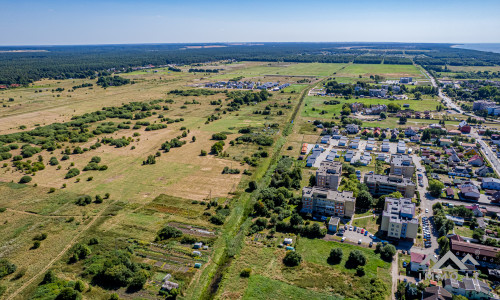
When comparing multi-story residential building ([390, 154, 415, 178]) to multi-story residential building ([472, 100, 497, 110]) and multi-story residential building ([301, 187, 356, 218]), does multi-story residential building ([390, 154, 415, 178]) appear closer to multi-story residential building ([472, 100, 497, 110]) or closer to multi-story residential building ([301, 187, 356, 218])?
multi-story residential building ([301, 187, 356, 218])

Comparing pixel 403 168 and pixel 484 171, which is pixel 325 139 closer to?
pixel 403 168

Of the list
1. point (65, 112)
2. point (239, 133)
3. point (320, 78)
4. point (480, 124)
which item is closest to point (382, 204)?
point (239, 133)

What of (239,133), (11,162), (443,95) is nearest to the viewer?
(11,162)

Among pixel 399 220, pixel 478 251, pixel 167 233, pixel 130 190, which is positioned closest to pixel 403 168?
pixel 399 220

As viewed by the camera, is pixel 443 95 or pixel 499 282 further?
pixel 443 95

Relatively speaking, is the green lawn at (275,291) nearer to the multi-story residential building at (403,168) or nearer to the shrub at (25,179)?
the multi-story residential building at (403,168)

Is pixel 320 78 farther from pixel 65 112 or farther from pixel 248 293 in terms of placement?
pixel 248 293

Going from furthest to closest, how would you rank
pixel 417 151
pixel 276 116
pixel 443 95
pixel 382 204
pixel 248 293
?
pixel 443 95, pixel 276 116, pixel 417 151, pixel 382 204, pixel 248 293
